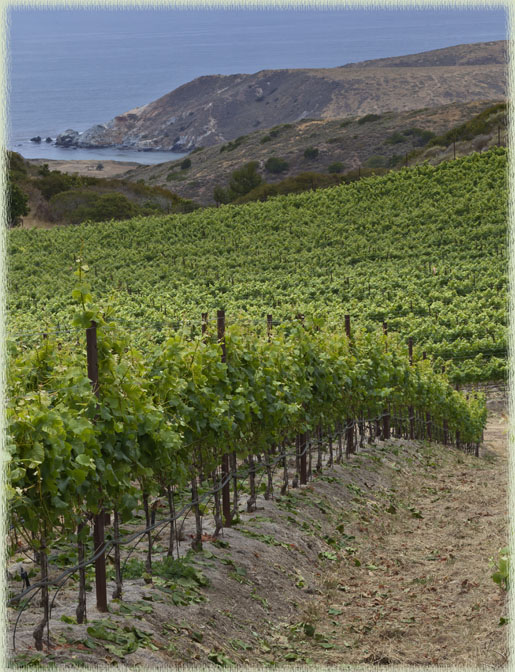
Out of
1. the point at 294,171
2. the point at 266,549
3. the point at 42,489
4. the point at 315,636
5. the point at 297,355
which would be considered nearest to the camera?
the point at 42,489

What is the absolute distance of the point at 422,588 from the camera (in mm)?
7191

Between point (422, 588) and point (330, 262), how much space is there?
37732 millimetres

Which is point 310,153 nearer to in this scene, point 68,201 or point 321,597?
point 68,201

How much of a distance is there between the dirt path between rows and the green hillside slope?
51.2 feet

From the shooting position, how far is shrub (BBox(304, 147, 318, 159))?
109 metres

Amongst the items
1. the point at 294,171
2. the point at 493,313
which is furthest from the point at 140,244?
the point at 294,171

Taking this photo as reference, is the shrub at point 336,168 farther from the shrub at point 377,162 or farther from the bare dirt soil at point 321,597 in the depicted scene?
the bare dirt soil at point 321,597

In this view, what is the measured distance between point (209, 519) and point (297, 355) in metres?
2.54

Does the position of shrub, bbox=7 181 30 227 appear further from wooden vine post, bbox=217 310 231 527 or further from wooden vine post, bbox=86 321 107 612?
wooden vine post, bbox=86 321 107 612

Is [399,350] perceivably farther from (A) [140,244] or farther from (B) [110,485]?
(A) [140,244]

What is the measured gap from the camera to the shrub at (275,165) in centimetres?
10631

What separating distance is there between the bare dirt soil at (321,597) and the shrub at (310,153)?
335ft

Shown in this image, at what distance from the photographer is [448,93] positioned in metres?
164

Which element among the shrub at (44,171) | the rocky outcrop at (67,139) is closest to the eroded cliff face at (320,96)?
the rocky outcrop at (67,139)
